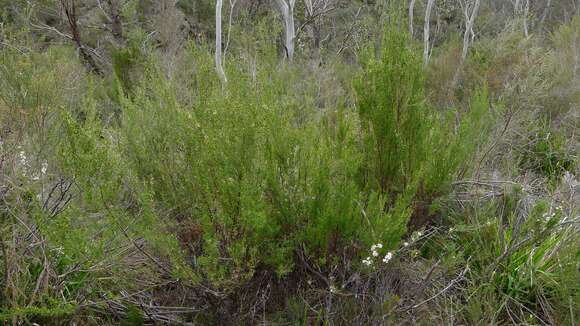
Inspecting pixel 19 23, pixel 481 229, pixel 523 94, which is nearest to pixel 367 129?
pixel 481 229

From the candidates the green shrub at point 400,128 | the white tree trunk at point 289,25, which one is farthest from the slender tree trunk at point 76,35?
the green shrub at point 400,128

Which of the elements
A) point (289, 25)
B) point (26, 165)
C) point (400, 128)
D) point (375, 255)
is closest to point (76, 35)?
point (289, 25)

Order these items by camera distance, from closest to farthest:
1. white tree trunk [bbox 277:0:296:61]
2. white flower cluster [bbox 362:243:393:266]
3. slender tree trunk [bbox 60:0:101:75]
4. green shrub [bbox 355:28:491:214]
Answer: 1. white flower cluster [bbox 362:243:393:266]
2. green shrub [bbox 355:28:491:214]
3. white tree trunk [bbox 277:0:296:61]
4. slender tree trunk [bbox 60:0:101:75]

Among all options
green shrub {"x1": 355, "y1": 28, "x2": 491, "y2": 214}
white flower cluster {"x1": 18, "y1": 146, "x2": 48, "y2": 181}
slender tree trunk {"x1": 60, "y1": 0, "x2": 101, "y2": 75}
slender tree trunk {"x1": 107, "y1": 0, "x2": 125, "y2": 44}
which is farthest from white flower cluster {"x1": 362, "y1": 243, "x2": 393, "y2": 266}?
slender tree trunk {"x1": 107, "y1": 0, "x2": 125, "y2": 44}

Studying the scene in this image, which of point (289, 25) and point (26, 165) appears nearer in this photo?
point (26, 165)

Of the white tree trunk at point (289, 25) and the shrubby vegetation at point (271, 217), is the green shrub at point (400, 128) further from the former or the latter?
the white tree trunk at point (289, 25)

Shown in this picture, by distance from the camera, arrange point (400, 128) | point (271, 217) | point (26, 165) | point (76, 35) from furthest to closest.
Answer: point (76, 35), point (26, 165), point (400, 128), point (271, 217)

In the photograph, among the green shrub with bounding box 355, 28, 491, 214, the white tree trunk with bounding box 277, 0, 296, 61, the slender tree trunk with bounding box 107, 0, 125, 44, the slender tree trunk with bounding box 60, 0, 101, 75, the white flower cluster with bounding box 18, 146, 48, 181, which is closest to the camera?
the green shrub with bounding box 355, 28, 491, 214

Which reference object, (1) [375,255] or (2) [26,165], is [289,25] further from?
(1) [375,255]

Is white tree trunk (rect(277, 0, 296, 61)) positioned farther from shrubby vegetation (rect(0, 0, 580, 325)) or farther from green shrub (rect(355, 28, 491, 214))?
green shrub (rect(355, 28, 491, 214))

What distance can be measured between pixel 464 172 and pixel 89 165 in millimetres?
2562

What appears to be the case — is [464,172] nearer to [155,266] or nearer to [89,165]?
[155,266]

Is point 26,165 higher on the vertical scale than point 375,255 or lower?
higher

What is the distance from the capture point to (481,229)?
10.2ft
